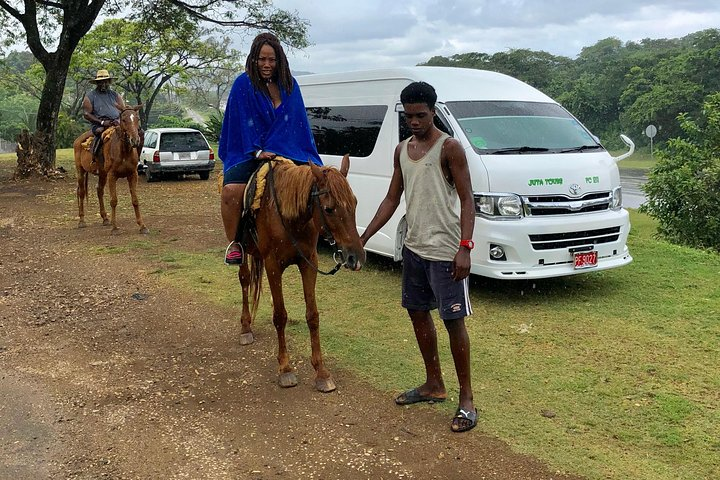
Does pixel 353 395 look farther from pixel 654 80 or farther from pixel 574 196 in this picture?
pixel 654 80

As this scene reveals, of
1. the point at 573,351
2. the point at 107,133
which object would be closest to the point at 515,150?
the point at 573,351

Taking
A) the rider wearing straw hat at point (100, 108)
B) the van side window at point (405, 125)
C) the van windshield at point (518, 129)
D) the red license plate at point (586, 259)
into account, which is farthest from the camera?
the rider wearing straw hat at point (100, 108)

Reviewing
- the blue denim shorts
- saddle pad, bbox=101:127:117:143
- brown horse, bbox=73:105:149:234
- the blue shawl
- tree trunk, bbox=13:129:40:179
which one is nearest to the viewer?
the blue denim shorts

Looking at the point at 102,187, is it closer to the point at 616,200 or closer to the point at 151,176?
the point at 151,176

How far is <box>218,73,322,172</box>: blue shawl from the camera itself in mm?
4602

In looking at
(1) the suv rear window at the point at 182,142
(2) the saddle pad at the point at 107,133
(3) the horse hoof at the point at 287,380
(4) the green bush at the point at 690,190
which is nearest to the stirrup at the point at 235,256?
(3) the horse hoof at the point at 287,380

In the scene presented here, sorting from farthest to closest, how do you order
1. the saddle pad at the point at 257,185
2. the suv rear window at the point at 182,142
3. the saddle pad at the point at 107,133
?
the suv rear window at the point at 182,142, the saddle pad at the point at 107,133, the saddle pad at the point at 257,185

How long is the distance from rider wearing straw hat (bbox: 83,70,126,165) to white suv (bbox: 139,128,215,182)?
726 cm

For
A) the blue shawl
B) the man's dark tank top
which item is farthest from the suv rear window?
the blue shawl

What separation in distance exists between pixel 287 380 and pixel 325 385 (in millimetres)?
288

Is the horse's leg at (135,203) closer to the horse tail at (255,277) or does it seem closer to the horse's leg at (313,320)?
the horse tail at (255,277)

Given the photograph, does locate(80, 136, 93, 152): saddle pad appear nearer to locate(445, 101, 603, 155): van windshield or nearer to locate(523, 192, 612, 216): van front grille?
locate(445, 101, 603, 155): van windshield

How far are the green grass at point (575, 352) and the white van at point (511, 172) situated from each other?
0.48 metres

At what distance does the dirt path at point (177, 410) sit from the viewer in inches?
135
